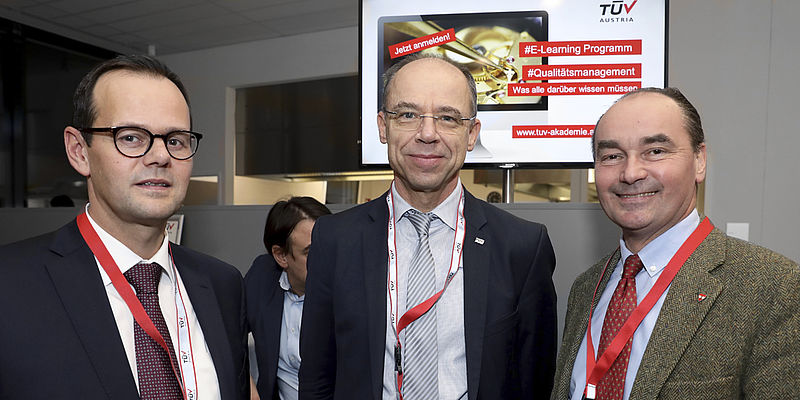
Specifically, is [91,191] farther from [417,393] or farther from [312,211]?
[312,211]

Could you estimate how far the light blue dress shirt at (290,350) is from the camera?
2.45 metres

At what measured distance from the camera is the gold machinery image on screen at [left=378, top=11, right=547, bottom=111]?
275cm

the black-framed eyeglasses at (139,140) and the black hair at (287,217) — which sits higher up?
the black-framed eyeglasses at (139,140)

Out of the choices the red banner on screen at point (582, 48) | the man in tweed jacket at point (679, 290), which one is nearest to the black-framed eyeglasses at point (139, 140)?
the man in tweed jacket at point (679, 290)

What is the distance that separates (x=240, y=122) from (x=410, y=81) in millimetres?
6891

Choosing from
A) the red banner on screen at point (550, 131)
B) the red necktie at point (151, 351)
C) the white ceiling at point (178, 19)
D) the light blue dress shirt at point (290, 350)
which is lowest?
the light blue dress shirt at point (290, 350)

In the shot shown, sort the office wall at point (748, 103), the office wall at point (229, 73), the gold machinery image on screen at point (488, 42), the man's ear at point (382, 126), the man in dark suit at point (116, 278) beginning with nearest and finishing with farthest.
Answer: the man in dark suit at point (116, 278)
the man's ear at point (382, 126)
the gold machinery image on screen at point (488, 42)
the office wall at point (748, 103)
the office wall at point (229, 73)

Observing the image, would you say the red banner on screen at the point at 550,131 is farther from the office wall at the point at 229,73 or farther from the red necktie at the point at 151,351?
the office wall at the point at 229,73

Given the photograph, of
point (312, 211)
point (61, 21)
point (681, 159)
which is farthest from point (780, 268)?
point (61, 21)

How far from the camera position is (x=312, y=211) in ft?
8.99

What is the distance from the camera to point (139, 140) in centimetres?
138

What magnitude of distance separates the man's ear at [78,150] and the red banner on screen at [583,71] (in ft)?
6.49

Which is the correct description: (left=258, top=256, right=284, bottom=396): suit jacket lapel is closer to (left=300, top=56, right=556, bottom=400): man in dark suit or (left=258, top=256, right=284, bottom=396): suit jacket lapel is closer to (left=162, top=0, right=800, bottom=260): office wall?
(left=300, top=56, right=556, bottom=400): man in dark suit

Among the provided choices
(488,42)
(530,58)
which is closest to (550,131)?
(530,58)
